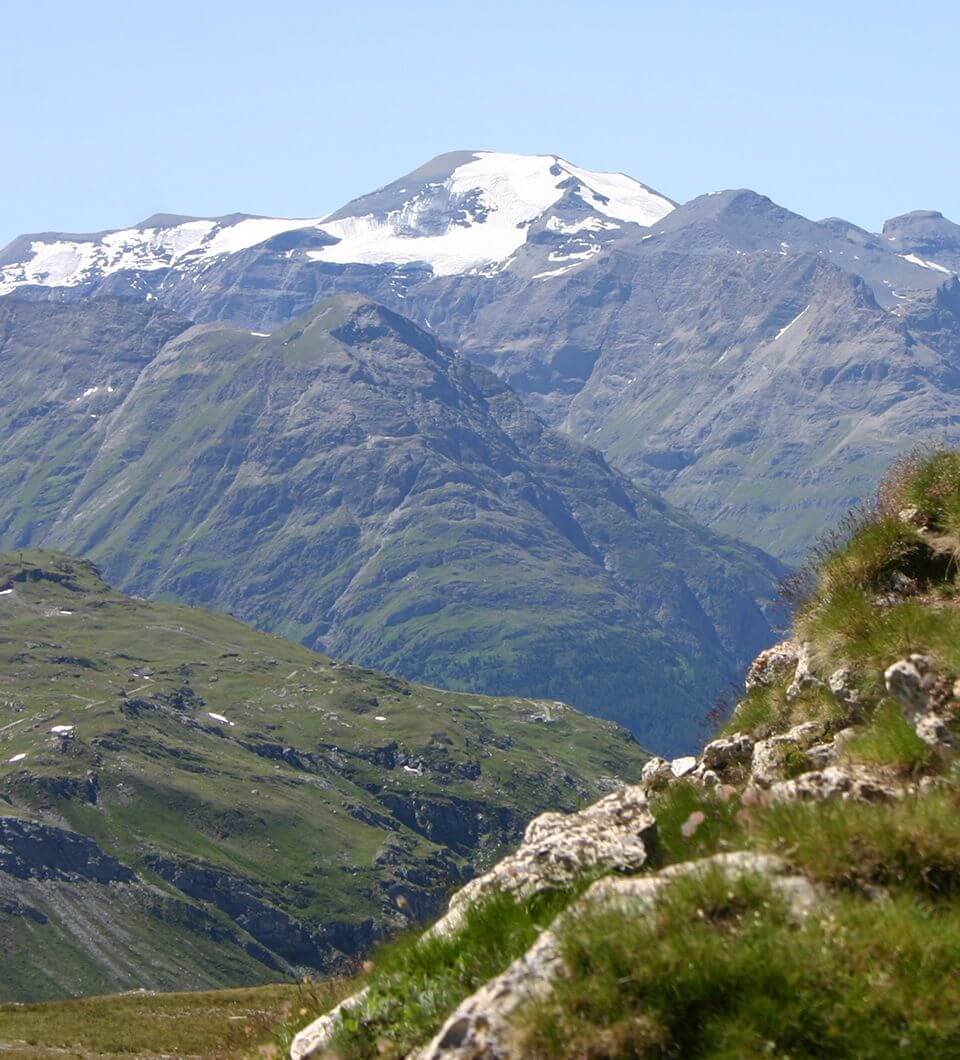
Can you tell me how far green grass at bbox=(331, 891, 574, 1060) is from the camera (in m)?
11.6

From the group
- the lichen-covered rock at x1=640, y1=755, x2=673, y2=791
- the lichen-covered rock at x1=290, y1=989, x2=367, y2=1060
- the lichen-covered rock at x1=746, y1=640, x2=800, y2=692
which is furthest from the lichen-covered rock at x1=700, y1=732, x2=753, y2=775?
the lichen-covered rock at x1=290, y1=989, x2=367, y2=1060

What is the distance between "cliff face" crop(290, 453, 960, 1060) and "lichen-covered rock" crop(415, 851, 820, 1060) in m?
0.02

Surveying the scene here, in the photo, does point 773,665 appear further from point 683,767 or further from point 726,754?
point 683,767

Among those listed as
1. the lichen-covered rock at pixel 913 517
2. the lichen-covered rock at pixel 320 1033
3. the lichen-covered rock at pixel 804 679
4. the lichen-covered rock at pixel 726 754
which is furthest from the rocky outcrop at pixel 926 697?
the lichen-covered rock at pixel 913 517

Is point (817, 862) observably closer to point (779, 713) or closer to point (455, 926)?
point (455, 926)

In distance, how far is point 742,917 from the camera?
33.3 ft

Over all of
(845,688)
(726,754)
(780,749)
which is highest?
(845,688)

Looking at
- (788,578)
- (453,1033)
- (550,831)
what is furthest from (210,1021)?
(453,1033)

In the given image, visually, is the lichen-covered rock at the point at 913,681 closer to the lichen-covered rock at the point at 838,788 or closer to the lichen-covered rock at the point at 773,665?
the lichen-covered rock at the point at 838,788

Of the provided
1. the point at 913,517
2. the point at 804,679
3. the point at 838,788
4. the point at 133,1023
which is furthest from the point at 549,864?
the point at 133,1023

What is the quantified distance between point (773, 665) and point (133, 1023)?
3544 centimetres

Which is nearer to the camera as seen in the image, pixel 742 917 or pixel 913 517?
pixel 742 917

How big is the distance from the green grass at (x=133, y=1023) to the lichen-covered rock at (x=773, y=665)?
801 cm

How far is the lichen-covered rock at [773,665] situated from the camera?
19.5 m
